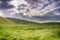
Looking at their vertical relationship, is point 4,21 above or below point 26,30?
above

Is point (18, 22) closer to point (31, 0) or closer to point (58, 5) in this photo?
point (31, 0)

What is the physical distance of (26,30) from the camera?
4.45 m

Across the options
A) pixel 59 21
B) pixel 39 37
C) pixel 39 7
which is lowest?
pixel 39 37

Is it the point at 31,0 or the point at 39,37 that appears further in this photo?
the point at 31,0

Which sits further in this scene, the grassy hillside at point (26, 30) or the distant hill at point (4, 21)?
the distant hill at point (4, 21)

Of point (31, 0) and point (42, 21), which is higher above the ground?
point (31, 0)

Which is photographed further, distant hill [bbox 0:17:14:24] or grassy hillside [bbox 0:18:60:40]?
distant hill [bbox 0:17:14:24]

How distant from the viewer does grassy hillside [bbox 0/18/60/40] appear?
4.36 meters

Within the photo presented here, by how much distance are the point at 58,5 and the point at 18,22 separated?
3.65 feet

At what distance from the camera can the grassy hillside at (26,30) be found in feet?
14.3

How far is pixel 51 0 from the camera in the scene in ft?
15.2

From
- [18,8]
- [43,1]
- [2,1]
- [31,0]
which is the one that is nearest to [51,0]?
[43,1]

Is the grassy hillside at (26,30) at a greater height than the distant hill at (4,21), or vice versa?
the distant hill at (4,21)

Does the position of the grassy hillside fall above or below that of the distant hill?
below
